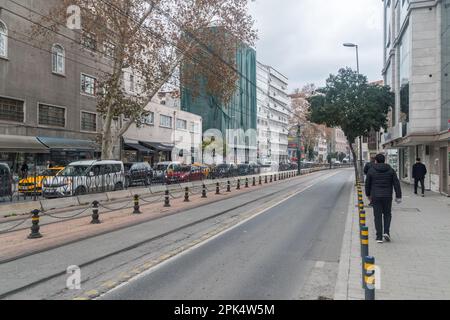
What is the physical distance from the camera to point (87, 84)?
3231 cm

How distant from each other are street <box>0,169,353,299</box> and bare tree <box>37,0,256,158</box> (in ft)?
49.1

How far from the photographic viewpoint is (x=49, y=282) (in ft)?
19.5

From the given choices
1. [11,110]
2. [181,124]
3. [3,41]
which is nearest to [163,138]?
[181,124]

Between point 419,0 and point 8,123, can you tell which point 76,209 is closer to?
point 8,123

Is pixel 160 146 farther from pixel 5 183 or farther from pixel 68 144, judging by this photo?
pixel 5 183

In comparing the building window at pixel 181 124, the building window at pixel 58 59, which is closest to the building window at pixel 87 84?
the building window at pixel 58 59

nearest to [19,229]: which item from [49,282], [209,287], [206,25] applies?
[49,282]

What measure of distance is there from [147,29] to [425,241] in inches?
790

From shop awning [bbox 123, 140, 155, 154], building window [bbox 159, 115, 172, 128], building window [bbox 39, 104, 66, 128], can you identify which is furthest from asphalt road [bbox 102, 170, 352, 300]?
building window [bbox 159, 115, 172, 128]

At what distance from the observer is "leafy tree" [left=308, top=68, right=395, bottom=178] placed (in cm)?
2598

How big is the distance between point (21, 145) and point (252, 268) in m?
22.5

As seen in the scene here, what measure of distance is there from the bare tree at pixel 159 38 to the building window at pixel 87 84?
7.01 m

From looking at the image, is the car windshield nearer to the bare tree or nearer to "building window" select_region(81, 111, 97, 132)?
the bare tree

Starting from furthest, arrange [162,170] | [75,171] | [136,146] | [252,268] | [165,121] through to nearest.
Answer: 1. [165,121]
2. [136,146]
3. [162,170]
4. [75,171]
5. [252,268]
